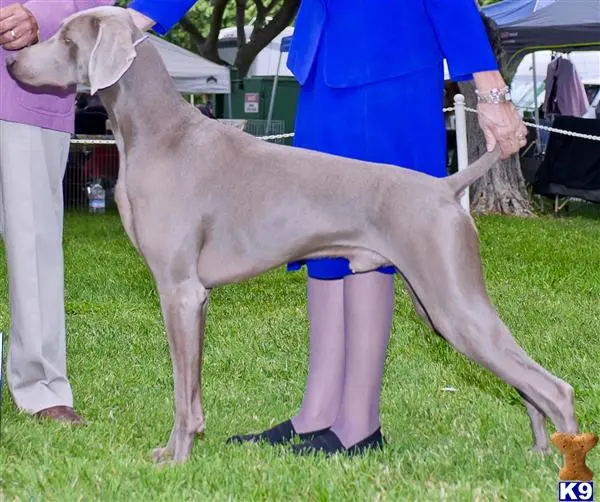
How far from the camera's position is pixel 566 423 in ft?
11.6

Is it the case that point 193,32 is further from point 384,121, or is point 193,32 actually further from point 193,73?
point 384,121

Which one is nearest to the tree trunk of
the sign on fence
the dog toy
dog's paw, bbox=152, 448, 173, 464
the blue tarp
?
the blue tarp

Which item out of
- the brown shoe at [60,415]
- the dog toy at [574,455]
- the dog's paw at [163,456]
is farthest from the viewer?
the brown shoe at [60,415]

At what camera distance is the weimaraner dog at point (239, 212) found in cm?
345

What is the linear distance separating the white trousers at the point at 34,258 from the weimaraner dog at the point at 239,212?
2.43ft

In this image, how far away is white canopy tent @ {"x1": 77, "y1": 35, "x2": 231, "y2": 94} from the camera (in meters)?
16.7

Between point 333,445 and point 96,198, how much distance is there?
12492 millimetres

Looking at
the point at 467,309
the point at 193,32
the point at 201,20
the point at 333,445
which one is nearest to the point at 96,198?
the point at 193,32

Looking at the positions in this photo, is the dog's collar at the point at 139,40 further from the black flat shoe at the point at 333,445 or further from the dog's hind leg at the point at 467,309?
the black flat shoe at the point at 333,445

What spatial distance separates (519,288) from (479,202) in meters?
7.29

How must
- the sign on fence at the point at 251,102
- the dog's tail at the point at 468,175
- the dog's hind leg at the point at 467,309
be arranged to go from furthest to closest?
1. the sign on fence at the point at 251,102
2. the dog's tail at the point at 468,175
3. the dog's hind leg at the point at 467,309

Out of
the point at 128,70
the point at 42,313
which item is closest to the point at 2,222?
the point at 42,313

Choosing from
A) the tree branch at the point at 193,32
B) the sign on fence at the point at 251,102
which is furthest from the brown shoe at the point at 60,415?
the tree branch at the point at 193,32

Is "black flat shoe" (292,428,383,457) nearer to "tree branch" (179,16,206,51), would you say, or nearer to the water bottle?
the water bottle
